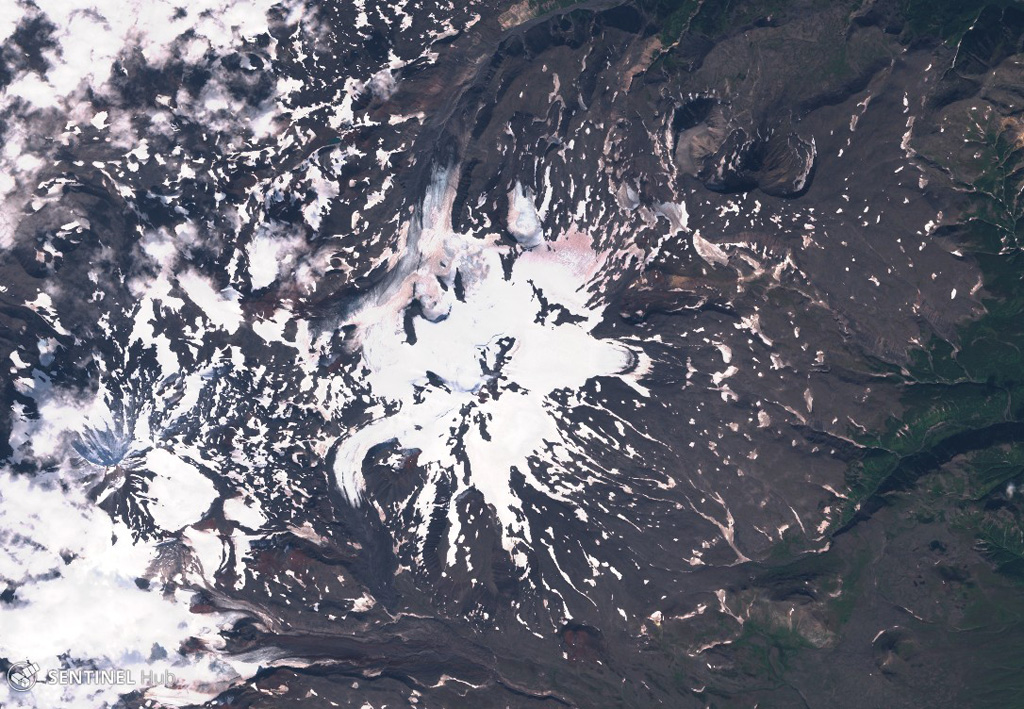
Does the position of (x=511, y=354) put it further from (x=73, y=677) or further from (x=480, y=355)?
(x=73, y=677)

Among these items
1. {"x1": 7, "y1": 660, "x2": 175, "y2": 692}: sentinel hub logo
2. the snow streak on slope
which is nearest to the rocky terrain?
the snow streak on slope

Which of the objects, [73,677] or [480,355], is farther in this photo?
[73,677]

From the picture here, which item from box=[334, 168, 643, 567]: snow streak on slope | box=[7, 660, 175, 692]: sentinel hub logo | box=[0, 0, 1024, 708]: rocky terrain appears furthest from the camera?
box=[7, 660, 175, 692]: sentinel hub logo

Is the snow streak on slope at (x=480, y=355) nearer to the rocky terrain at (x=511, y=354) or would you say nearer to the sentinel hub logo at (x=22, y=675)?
the rocky terrain at (x=511, y=354)

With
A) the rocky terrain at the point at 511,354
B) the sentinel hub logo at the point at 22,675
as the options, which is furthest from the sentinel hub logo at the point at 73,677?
the rocky terrain at the point at 511,354

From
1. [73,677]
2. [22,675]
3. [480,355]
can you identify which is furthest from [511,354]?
[22,675]

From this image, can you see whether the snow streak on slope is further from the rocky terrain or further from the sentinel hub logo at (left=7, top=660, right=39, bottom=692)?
the sentinel hub logo at (left=7, top=660, right=39, bottom=692)

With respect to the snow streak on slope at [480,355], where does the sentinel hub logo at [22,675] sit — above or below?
below

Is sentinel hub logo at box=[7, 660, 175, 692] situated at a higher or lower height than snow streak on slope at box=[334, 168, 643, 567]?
lower
